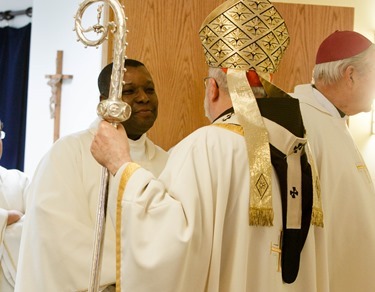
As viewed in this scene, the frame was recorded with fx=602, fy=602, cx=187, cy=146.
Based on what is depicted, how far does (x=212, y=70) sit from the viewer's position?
1937 millimetres

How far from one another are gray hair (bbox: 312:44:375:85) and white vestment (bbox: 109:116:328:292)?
106cm

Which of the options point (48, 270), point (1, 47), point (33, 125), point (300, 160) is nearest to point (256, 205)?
point (300, 160)

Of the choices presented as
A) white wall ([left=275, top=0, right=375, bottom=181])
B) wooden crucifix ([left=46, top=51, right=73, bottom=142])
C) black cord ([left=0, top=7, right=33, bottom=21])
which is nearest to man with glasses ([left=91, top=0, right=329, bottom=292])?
white wall ([left=275, top=0, right=375, bottom=181])

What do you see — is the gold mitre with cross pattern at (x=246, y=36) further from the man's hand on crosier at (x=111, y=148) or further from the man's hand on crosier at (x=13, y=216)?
the man's hand on crosier at (x=13, y=216)

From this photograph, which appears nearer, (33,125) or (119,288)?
(119,288)

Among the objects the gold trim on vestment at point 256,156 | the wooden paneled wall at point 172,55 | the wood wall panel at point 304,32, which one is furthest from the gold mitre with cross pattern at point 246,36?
the wood wall panel at point 304,32

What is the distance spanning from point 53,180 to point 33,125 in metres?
4.23

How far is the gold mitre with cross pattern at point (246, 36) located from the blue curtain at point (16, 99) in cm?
585

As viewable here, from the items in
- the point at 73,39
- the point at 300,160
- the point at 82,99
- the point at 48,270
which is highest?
the point at 73,39

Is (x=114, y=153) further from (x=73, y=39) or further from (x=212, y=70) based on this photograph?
(x=73, y=39)

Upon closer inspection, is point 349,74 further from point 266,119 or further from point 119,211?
point 119,211

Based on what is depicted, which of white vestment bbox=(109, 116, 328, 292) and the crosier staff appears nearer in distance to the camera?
white vestment bbox=(109, 116, 328, 292)

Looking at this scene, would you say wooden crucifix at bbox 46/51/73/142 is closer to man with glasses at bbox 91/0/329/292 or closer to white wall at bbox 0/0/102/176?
white wall at bbox 0/0/102/176

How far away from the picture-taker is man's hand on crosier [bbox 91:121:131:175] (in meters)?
1.73
